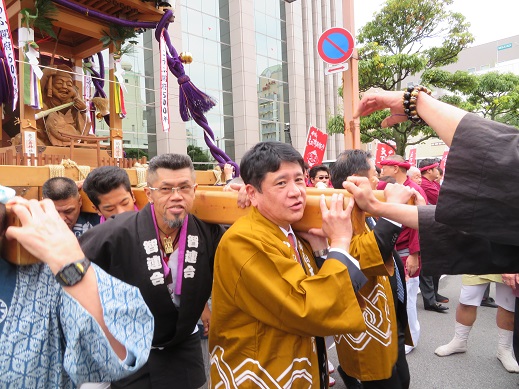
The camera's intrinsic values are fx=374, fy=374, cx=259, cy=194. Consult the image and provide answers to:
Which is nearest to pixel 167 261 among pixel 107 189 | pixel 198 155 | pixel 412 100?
pixel 107 189

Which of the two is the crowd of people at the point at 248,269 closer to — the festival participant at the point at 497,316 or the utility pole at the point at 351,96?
the festival participant at the point at 497,316

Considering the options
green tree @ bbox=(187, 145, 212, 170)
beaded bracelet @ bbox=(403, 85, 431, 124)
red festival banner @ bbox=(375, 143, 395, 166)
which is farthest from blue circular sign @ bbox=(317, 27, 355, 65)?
green tree @ bbox=(187, 145, 212, 170)

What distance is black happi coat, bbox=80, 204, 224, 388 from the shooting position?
84.1 inches

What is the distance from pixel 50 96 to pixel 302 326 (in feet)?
17.1

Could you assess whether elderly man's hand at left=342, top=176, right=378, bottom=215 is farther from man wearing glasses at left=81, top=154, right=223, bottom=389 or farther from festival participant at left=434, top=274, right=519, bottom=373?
festival participant at left=434, top=274, right=519, bottom=373

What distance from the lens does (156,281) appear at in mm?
2119

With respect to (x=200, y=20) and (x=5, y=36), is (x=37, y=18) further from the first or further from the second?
(x=200, y=20)

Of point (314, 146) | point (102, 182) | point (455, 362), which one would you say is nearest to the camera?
point (102, 182)

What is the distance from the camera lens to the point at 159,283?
2117 millimetres

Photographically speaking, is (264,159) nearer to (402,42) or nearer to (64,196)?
(64,196)

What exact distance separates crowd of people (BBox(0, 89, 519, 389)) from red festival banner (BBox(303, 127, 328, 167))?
4407 millimetres

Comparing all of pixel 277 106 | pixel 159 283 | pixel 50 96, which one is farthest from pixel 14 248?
pixel 277 106

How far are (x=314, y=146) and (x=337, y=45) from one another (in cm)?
267

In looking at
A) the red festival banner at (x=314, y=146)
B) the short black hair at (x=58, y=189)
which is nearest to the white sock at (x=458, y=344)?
the short black hair at (x=58, y=189)
